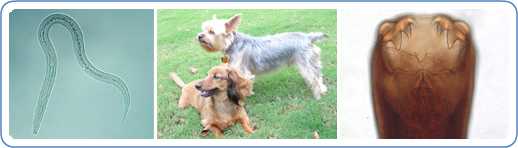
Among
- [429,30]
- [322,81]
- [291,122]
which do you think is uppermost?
[429,30]

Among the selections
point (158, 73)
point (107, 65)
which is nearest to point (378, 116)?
point (158, 73)

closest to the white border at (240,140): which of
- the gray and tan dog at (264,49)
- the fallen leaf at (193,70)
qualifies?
the gray and tan dog at (264,49)

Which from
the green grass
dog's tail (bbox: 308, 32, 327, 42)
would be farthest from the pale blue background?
dog's tail (bbox: 308, 32, 327, 42)

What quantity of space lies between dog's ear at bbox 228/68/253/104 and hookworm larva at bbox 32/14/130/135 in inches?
29.7

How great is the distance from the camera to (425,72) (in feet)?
14.8

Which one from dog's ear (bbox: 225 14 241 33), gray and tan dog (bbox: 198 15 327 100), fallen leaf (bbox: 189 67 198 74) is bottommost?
fallen leaf (bbox: 189 67 198 74)

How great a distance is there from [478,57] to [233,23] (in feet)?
5.48

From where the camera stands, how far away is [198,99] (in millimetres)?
4559

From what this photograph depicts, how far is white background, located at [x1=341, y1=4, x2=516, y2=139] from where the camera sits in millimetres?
4527

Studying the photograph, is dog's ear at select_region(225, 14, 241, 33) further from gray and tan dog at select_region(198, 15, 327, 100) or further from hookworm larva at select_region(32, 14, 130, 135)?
hookworm larva at select_region(32, 14, 130, 135)

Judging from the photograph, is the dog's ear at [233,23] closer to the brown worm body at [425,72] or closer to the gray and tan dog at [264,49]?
the gray and tan dog at [264,49]

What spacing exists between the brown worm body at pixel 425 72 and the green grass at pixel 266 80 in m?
0.35

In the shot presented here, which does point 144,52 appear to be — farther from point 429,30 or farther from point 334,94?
point 429,30

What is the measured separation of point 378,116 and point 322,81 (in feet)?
A: 1.49
